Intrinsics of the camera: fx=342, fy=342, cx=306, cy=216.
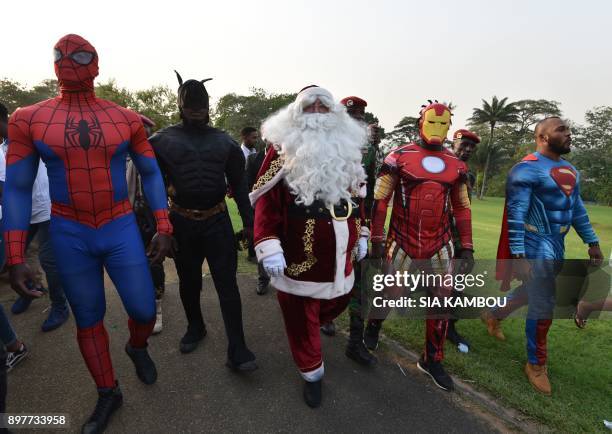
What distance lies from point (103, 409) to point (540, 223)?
339 centimetres

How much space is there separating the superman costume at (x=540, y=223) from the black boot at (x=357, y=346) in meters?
1.31

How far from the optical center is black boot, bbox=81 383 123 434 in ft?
6.74

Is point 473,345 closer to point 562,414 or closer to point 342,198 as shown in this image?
point 562,414

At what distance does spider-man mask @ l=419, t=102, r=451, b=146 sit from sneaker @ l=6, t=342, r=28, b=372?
12.0 ft

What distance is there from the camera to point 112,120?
2.00 metres

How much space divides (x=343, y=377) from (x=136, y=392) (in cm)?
153

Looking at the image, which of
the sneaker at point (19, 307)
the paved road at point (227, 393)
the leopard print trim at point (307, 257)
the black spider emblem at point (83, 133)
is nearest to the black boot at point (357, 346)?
the paved road at point (227, 393)

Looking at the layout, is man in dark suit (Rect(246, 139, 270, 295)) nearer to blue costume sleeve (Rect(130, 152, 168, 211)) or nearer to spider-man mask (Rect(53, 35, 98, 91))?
blue costume sleeve (Rect(130, 152, 168, 211))

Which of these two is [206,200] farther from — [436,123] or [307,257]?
[436,123]

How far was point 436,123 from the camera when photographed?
266 centimetres

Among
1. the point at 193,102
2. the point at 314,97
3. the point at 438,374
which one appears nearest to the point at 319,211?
the point at 314,97

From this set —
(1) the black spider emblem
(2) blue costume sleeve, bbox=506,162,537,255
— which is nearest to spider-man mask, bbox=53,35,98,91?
(1) the black spider emblem

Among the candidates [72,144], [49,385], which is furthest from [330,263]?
[49,385]

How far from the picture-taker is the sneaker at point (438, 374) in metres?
2.57
